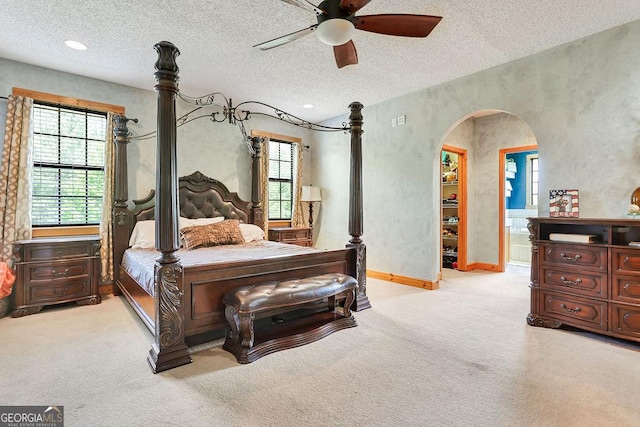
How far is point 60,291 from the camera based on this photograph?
3602 mm

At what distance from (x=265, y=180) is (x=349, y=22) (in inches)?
146

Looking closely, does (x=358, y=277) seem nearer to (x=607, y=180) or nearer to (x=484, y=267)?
(x=607, y=180)

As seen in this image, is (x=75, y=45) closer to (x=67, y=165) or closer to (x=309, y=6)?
(x=67, y=165)

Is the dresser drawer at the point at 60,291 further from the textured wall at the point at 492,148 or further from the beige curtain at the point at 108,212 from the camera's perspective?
the textured wall at the point at 492,148

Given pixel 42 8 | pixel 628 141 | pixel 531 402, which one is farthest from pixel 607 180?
pixel 42 8

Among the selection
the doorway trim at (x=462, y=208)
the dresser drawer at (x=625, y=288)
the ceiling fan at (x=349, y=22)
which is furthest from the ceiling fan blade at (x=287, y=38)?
the doorway trim at (x=462, y=208)

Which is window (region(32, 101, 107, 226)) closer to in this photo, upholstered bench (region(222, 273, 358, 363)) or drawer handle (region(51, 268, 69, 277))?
drawer handle (region(51, 268, 69, 277))

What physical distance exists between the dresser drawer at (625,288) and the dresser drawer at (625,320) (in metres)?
0.07

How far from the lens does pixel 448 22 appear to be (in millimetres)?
2889

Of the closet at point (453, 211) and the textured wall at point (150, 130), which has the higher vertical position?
the textured wall at point (150, 130)

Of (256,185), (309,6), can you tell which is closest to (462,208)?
(256,185)

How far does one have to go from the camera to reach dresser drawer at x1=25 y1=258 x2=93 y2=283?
345cm

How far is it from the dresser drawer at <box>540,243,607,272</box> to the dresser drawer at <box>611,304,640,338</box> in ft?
1.09

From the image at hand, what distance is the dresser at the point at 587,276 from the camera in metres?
2.65
